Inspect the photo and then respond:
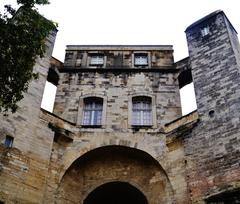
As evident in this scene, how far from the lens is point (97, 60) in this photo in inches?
694

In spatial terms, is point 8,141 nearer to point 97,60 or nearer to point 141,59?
point 97,60

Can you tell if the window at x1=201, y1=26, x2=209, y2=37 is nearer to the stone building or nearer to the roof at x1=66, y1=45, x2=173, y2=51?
the stone building

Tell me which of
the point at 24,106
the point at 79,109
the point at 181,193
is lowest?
the point at 181,193

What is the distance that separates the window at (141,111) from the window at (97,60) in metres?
2.97

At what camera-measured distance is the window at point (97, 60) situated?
17.4 metres

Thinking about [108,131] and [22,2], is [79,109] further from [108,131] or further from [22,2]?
[22,2]

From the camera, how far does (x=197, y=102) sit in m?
13.6

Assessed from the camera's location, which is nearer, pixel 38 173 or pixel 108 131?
pixel 38 173

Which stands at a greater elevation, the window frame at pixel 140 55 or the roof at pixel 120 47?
the roof at pixel 120 47

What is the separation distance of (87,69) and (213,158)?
25.5 feet

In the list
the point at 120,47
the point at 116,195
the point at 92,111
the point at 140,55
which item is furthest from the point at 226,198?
the point at 120,47

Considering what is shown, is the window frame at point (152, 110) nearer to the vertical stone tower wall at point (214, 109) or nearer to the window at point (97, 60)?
the vertical stone tower wall at point (214, 109)

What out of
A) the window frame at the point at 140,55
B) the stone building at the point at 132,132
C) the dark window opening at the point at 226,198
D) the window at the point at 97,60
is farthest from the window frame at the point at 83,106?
the dark window opening at the point at 226,198

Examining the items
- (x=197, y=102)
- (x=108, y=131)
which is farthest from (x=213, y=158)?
(x=108, y=131)
